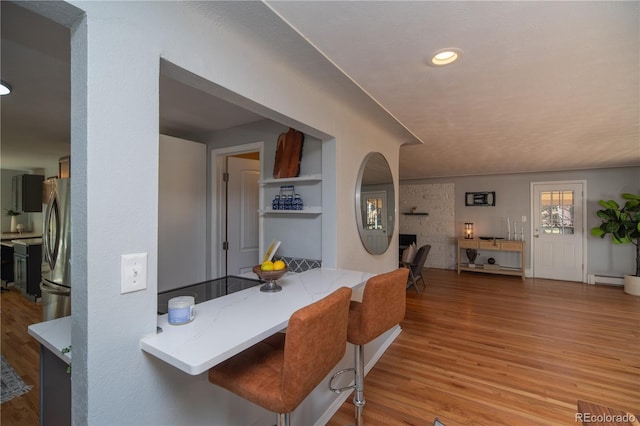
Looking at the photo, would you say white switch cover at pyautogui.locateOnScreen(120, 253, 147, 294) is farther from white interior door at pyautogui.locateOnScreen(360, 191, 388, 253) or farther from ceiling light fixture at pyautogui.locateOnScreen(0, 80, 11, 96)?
ceiling light fixture at pyautogui.locateOnScreen(0, 80, 11, 96)

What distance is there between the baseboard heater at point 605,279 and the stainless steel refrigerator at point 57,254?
26.1 feet

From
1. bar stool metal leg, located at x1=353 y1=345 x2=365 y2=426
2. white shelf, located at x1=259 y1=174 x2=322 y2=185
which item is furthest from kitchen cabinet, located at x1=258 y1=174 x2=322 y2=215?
bar stool metal leg, located at x1=353 y1=345 x2=365 y2=426

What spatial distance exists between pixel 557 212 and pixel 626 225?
3.59 ft

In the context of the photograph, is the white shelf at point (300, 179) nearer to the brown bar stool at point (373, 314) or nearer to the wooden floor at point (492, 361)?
the brown bar stool at point (373, 314)

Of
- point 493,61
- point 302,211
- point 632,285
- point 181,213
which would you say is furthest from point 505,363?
point 632,285

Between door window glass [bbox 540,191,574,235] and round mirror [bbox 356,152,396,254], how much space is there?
4.70 m

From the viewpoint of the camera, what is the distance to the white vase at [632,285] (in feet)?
15.7

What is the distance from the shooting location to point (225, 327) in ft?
3.61

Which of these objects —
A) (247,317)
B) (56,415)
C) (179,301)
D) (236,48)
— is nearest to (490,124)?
(236,48)

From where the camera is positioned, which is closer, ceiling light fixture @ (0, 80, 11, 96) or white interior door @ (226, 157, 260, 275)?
ceiling light fixture @ (0, 80, 11, 96)

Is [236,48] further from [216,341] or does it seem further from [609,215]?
[609,215]

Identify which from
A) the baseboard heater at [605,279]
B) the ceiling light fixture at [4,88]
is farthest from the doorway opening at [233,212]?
the baseboard heater at [605,279]

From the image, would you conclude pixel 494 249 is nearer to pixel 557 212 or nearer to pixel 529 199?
pixel 529 199

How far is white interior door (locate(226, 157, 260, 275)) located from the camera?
313cm
